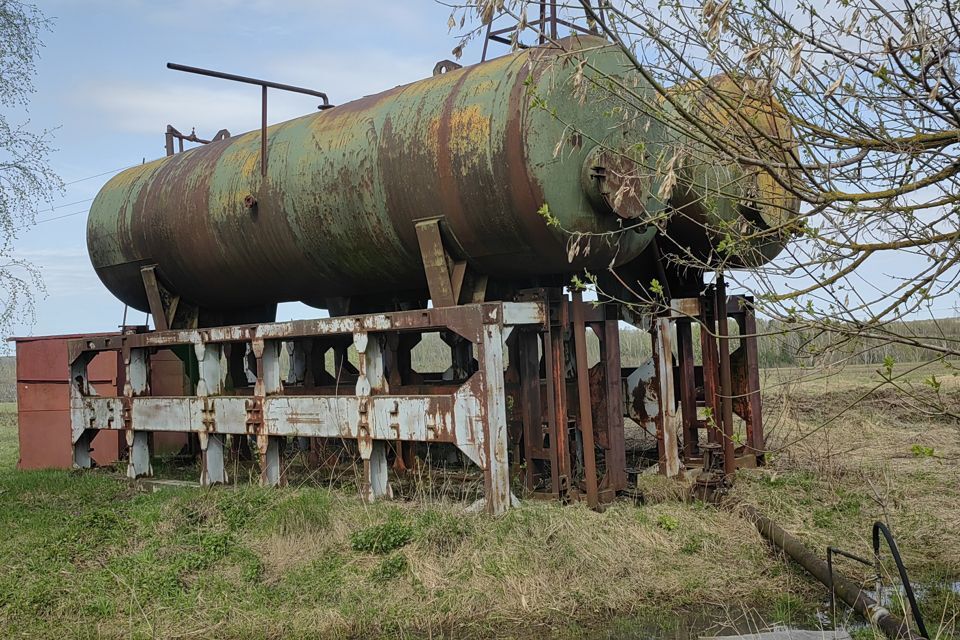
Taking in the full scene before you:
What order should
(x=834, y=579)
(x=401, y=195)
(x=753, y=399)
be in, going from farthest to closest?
(x=753, y=399), (x=401, y=195), (x=834, y=579)

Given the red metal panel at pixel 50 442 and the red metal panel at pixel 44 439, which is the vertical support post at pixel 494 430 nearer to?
the red metal panel at pixel 50 442

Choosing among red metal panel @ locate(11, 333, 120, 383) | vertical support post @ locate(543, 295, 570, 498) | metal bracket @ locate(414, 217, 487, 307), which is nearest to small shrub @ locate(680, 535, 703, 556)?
vertical support post @ locate(543, 295, 570, 498)

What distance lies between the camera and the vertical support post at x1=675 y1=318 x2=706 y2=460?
8258 millimetres

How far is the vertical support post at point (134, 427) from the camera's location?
30.3ft

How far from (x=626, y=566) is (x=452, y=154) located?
3097 mm

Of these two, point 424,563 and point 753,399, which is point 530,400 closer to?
point 424,563

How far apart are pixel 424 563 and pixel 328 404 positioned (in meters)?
2.14

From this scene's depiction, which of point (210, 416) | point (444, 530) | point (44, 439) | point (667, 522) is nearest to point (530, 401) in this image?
point (667, 522)

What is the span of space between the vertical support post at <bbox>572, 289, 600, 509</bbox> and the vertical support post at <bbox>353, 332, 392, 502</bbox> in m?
1.53

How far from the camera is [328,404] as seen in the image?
723 centimetres

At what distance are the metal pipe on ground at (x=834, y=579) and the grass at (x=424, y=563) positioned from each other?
117 mm

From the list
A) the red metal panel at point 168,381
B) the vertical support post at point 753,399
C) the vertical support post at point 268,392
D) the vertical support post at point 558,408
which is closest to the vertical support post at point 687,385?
the vertical support post at point 753,399

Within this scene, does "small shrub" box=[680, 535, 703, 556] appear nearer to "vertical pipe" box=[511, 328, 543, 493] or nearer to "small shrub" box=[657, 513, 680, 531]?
"small shrub" box=[657, 513, 680, 531]

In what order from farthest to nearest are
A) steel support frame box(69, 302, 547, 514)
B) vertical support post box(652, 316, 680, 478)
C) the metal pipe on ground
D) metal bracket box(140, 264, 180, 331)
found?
1. metal bracket box(140, 264, 180, 331)
2. vertical support post box(652, 316, 680, 478)
3. steel support frame box(69, 302, 547, 514)
4. the metal pipe on ground
